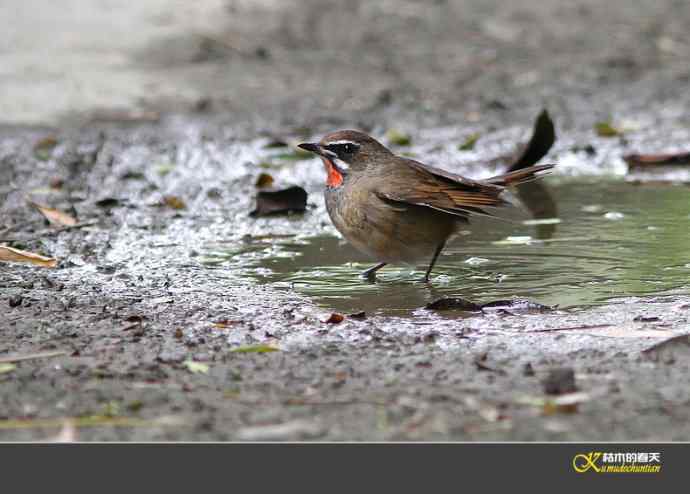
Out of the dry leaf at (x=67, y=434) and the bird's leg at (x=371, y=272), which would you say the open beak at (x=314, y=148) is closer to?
the bird's leg at (x=371, y=272)

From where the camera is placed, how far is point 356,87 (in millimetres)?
11758

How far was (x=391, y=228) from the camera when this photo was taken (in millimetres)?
6207

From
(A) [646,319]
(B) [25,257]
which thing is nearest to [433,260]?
(A) [646,319]

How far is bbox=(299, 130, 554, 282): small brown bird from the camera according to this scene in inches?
244

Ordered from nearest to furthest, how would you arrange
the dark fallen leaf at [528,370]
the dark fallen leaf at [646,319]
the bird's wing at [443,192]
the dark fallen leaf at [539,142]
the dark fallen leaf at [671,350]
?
the dark fallen leaf at [528,370] → the dark fallen leaf at [671,350] → the dark fallen leaf at [646,319] → the bird's wing at [443,192] → the dark fallen leaf at [539,142]

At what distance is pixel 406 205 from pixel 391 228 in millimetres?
148

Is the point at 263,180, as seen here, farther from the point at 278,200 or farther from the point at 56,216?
the point at 56,216

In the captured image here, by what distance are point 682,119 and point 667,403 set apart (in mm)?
6943

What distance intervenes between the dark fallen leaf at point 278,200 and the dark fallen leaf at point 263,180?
2.51 ft

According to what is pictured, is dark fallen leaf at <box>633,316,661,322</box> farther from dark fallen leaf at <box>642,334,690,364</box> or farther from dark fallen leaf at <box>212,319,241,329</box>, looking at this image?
dark fallen leaf at <box>212,319,241,329</box>

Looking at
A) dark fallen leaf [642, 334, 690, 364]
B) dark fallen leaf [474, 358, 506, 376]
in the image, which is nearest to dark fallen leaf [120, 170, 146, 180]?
dark fallen leaf [474, 358, 506, 376]

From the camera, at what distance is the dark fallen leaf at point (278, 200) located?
794 cm
